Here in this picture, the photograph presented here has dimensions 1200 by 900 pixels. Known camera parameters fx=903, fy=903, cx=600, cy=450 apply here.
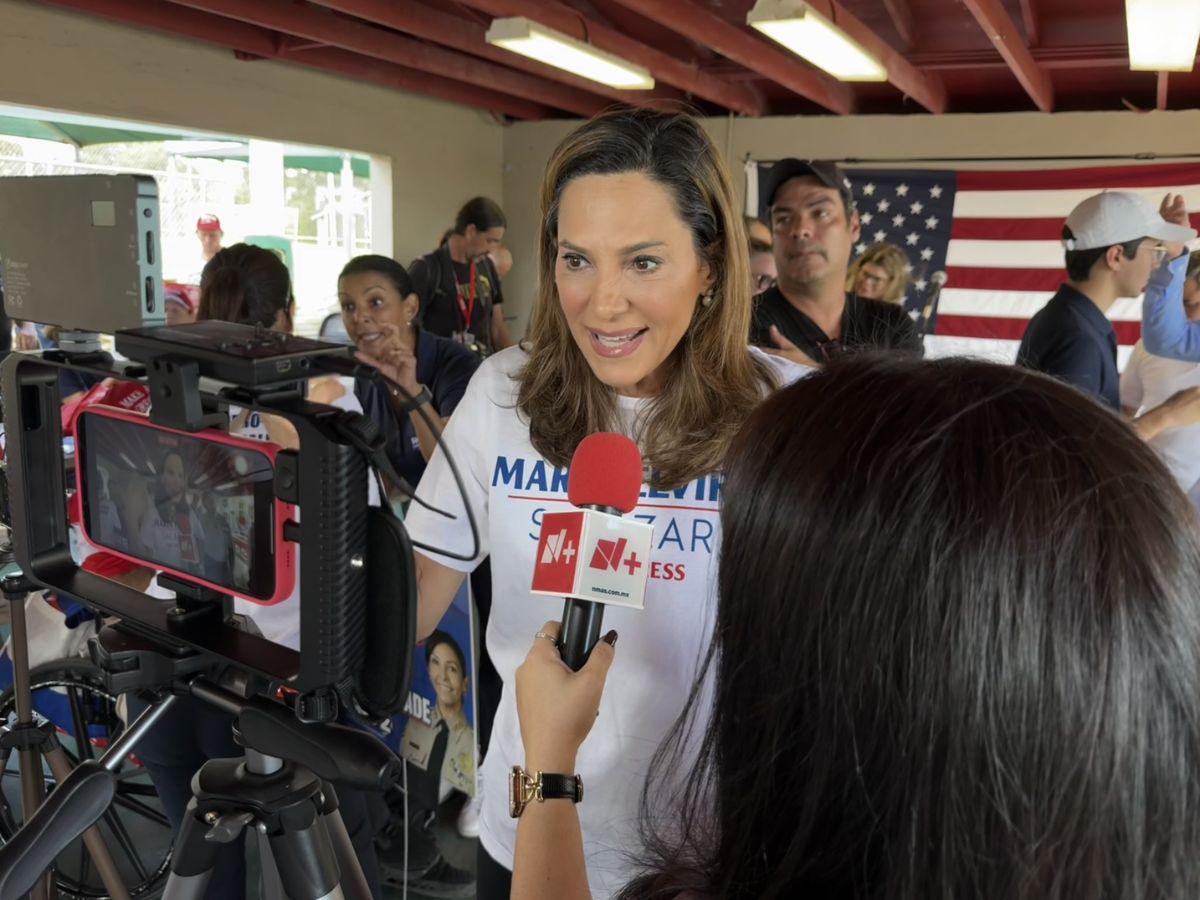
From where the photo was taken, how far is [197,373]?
0.66 metres

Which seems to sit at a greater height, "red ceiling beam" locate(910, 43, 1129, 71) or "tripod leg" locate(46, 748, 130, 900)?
"red ceiling beam" locate(910, 43, 1129, 71)

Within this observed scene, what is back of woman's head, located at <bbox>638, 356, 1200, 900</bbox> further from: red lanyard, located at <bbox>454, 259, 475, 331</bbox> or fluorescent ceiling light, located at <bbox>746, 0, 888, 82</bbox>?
red lanyard, located at <bbox>454, 259, 475, 331</bbox>

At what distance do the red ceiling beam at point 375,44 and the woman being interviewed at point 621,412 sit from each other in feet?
8.89

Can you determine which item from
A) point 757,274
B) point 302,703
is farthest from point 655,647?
point 757,274

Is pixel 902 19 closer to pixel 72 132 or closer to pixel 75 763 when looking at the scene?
pixel 75 763

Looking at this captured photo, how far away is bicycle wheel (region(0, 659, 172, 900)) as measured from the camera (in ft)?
5.92

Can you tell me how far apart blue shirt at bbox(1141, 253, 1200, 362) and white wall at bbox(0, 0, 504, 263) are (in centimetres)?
463

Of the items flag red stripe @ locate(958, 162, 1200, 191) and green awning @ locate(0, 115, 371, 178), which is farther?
green awning @ locate(0, 115, 371, 178)

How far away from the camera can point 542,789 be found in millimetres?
683

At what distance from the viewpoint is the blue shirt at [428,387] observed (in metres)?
2.20

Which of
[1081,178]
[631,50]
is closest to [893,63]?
[631,50]

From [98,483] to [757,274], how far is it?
10.00 feet

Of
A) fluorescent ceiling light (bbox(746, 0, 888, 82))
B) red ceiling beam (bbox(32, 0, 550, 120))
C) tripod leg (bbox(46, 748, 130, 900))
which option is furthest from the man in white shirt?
red ceiling beam (bbox(32, 0, 550, 120))

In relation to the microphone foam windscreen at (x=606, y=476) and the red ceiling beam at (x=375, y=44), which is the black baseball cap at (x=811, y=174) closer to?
the microphone foam windscreen at (x=606, y=476)
